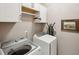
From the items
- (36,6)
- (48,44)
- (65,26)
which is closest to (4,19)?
(48,44)

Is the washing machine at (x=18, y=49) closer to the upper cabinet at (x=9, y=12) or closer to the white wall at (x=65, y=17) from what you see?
the upper cabinet at (x=9, y=12)

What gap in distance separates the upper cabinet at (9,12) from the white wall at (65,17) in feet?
7.30

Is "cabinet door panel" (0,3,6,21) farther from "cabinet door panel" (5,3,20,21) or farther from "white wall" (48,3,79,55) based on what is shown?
"white wall" (48,3,79,55)

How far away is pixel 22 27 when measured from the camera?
8.89 feet

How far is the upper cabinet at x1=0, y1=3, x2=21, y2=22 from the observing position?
1.51 m

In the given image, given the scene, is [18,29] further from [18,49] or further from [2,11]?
[2,11]

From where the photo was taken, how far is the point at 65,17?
361 centimetres

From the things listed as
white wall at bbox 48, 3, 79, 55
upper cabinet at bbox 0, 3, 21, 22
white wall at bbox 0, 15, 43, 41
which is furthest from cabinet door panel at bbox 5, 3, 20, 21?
white wall at bbox 48, 3, 79, 55

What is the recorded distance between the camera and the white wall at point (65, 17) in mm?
3467

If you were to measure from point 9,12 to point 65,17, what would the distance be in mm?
2459

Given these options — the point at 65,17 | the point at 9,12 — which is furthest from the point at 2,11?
the point at 65,17

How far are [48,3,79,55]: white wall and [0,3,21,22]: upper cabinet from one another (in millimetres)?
2226

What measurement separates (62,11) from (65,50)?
1.44 m
